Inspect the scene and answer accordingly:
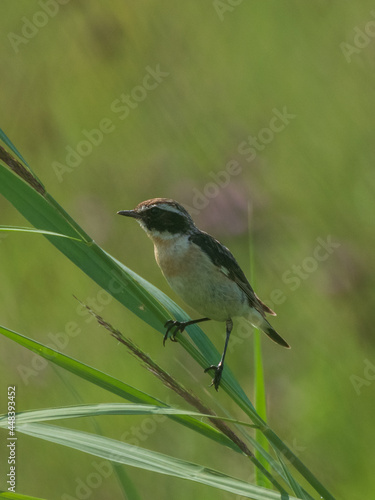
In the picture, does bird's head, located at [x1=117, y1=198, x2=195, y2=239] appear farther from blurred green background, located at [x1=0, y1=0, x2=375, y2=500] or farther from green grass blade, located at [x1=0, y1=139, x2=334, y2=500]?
green grass blade, located at [x1=0, y1=139, x2=334, y2=500]

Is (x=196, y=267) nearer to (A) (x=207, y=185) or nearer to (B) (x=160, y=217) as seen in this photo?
(B) (x=160, y=217)

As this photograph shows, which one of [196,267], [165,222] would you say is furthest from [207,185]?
[196,267]

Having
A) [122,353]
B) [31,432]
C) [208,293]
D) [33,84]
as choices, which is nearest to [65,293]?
[122,353]

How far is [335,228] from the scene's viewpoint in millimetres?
5484

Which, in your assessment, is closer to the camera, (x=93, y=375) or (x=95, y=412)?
(x=95, y=412)

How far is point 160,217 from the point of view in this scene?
4.39 metres

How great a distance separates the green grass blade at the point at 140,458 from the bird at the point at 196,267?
206 centimetres

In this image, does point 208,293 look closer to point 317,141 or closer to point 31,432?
point 31,432

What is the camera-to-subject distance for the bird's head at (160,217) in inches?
171

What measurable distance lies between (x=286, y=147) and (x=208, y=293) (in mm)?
2644

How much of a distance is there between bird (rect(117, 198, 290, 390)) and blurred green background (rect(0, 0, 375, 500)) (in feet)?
1.47

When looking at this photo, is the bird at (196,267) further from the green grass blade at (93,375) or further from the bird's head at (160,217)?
the green grass blade at (93,375)

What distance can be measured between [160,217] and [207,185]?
164cm

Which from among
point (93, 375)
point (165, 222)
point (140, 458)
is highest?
point (165, 222)
